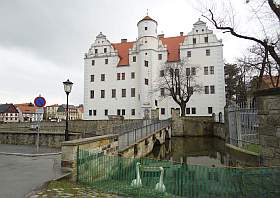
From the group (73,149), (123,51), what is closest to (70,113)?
(123,51)

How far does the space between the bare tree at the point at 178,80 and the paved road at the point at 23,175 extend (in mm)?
32323

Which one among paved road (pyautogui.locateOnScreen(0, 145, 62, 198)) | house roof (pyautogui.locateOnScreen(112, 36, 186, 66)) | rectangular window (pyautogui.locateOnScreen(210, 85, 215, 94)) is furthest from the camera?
house roof (pyautogui.locateOnScreen(112, 36, 186, 66))

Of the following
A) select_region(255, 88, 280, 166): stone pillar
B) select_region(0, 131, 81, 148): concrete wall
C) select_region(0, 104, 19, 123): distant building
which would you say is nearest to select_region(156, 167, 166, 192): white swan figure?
select_region(255, 88, 280, 166): stone pillar

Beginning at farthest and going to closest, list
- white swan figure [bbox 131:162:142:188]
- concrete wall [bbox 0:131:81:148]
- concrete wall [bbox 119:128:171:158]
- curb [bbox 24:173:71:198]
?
1. concrete wall [bbox 0:131:81:148]
2. concrete wall [bbox 119:128:171:158]
3. white swan figure [bbox 131:162:142:188]
4. curb [bbox 24:173:71:198]

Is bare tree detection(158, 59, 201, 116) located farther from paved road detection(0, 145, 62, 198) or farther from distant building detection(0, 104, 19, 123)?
distant building detection(0, 104, 19, 123)

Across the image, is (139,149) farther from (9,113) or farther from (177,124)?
(9,113)

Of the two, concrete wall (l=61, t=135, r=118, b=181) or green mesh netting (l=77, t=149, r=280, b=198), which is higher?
concrete wall (l=61, t=135, r=118, b=181)

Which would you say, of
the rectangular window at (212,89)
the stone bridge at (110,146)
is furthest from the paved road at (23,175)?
the rectangular window at (212,89)

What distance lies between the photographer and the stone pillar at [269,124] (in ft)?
26.3

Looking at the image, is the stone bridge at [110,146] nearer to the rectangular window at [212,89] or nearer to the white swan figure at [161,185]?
the white swan figure at [161,185]

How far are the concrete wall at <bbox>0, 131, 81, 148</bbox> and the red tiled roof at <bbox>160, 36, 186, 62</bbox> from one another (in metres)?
33.9

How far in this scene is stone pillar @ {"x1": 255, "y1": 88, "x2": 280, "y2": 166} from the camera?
801 centimetres

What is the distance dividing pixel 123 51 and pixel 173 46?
10440 mm

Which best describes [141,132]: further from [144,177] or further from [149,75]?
[149,75]
